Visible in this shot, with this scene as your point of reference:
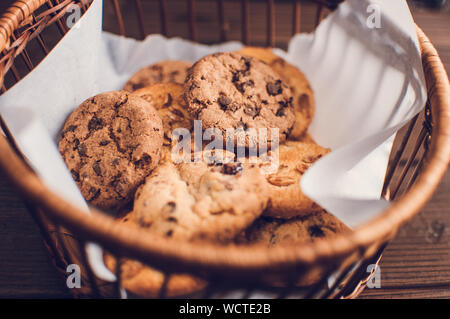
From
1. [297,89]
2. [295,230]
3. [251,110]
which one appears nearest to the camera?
[295,230]

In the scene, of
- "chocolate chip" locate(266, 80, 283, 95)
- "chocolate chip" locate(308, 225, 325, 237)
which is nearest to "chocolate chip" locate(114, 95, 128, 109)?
"chocolate chip" locate(266, 80, 283, 95)

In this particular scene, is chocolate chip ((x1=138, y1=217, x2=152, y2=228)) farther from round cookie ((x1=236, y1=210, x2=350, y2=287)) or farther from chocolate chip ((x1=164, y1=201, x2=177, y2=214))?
round cookie ((x1=236, y1=210, x2=350, y2=287))

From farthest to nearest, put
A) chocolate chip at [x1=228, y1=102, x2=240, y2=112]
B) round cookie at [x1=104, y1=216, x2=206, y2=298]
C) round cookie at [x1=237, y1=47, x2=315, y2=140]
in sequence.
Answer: round cookie at [x1=237, y1=47, x2=315, y2=140], chocolate chip at [x1=228, y1=102, x2=240, y2=112], round cookie at [x1=104, y1=216, x2=206, y2=298]

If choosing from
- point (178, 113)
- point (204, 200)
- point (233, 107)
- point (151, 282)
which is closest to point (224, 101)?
point (233, 107)

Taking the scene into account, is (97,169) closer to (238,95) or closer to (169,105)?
(169,105)
